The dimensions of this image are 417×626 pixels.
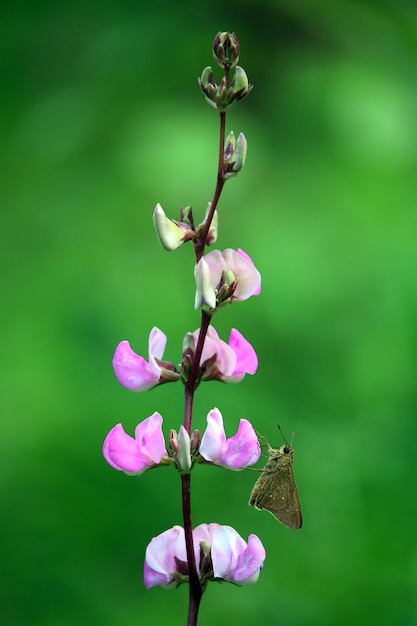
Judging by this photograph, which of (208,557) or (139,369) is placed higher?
(139,369)

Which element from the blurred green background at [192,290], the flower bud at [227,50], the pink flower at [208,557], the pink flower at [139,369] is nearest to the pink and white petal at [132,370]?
the pink flower at [139,369]

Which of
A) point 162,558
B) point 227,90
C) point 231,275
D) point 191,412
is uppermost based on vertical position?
point 227,90

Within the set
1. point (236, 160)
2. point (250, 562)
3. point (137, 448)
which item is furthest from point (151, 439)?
point (236, 160)

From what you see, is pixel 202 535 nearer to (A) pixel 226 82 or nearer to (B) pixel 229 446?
(B) pixel 229 446

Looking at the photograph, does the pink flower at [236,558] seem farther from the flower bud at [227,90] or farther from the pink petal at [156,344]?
the flower bud at [227,90]

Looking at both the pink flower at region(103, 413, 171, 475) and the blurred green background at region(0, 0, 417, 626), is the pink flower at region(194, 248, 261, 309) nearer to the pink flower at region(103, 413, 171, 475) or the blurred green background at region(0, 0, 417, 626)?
the pink flower at region(103, 413, 171, 475)

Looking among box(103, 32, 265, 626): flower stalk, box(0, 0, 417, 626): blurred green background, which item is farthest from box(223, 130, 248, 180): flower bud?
box(0, 0, 417, 626): blurred green background

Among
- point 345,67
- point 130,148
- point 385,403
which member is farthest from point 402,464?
point 345,67
